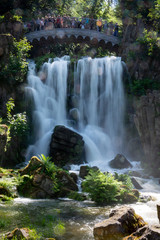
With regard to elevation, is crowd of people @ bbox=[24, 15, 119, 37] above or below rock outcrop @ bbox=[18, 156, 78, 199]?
above

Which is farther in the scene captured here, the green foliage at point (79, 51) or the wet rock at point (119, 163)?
the green foliage at point (79, 51)

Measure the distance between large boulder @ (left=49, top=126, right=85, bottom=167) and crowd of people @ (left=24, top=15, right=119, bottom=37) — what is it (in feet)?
56.9

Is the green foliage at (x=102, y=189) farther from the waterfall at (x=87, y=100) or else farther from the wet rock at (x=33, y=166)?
the waterfall at (x=87, y=100)

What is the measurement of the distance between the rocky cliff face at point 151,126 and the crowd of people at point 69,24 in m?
18.1

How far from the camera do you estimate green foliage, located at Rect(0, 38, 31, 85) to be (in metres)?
20.9

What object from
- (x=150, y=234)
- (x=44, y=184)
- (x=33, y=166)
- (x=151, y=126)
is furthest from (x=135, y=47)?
(x=150, y=234)

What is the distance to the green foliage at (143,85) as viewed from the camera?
2270cm

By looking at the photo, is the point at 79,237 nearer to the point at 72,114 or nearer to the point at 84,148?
the point at 84,148

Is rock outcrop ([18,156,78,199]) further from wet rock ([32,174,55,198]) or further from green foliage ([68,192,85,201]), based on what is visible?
green foliage ([68,192,85,201])

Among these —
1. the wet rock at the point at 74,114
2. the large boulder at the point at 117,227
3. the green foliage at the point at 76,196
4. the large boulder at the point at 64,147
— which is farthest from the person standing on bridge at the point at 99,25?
the large boulder at the point at 117,227

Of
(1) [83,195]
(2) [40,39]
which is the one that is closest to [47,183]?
(1) [83,195]

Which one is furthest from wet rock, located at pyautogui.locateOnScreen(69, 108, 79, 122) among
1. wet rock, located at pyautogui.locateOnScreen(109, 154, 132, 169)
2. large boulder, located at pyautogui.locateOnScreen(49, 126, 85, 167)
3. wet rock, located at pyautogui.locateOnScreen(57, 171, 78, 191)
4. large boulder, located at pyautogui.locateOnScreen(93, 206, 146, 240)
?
large boulder, located at pyautogui.locateOnScreen(93, 206, 146, 240)

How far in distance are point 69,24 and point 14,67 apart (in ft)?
45.4

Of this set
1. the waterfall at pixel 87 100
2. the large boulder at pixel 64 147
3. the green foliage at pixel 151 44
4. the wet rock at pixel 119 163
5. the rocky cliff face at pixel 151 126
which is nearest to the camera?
the rocky cliff face at pixel 151 126
